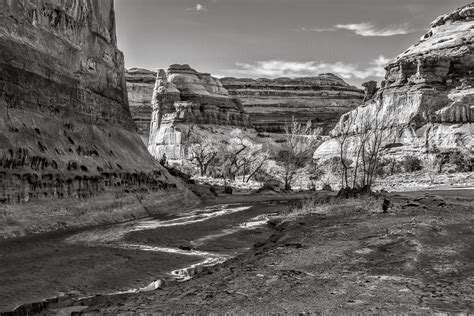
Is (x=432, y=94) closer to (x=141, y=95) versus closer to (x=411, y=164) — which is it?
(x=411, y=164)

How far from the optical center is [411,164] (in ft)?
199

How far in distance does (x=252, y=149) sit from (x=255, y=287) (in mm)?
73912

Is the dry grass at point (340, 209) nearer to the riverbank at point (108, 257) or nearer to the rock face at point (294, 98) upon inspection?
the riverbank at point (108, 257)

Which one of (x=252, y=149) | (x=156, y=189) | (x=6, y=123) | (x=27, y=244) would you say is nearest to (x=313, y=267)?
(x=27, y=244)

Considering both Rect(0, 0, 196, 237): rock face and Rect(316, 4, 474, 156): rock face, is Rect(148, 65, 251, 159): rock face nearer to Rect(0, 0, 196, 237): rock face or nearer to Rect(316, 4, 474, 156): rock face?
Rect(316, 4, 474, 156): rock face

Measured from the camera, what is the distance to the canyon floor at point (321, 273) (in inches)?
244

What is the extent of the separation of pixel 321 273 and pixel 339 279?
1.82 feet

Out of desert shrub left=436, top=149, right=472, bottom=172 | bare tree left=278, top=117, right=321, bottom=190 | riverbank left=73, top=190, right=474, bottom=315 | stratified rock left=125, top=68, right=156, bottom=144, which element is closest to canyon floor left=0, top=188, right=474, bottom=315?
riverbank left=73, top=190, right=474, bottom=315

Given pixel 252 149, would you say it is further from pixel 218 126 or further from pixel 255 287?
pixel 255 287

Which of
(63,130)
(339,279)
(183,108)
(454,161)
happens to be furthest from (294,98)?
(339,279)

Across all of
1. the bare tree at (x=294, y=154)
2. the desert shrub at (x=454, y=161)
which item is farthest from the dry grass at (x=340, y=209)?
the desert shrub at (x=454, y=161)

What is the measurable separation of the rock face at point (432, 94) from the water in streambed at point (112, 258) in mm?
55353

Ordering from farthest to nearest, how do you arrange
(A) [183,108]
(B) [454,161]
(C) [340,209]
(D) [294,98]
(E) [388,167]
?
(D) [294,98], (A) [183,108], (E) [388,167], (B) [454,161], (C) [340,209]

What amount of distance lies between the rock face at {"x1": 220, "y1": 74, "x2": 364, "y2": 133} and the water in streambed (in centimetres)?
13314
